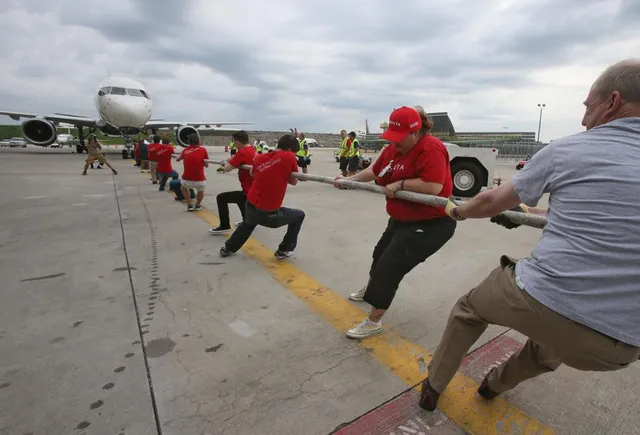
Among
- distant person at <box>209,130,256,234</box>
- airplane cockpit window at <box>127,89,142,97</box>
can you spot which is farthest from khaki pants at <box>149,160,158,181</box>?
airplane cockpit window at <box>127,89,142,97</box>

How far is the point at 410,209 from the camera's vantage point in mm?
2570

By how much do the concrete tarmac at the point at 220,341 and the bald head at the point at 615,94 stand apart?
1.58 meters

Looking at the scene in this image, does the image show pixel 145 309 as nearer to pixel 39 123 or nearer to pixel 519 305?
pixel 519 305

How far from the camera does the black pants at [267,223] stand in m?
4.21

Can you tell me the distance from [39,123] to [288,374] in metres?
25.4

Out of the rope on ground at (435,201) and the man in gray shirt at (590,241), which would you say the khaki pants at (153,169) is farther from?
the man in gray shirt at (590,241)

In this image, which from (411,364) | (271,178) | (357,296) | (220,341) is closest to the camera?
(411,364)

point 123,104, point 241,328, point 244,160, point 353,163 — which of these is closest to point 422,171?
point 241,328

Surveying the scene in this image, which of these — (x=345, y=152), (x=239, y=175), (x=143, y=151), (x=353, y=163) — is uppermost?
(x=143, y=151)

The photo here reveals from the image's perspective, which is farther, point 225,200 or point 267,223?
point 225,200

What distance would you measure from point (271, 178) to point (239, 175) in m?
1.39

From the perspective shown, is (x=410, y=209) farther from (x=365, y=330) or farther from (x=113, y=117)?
(x=113, y=117)

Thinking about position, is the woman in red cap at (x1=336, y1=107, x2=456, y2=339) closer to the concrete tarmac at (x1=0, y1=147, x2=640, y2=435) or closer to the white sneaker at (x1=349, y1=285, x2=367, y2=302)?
the concrete tarmac at (x1=0, y1=147, x2=640, y2=435)

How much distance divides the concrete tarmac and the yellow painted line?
0.8 inches
